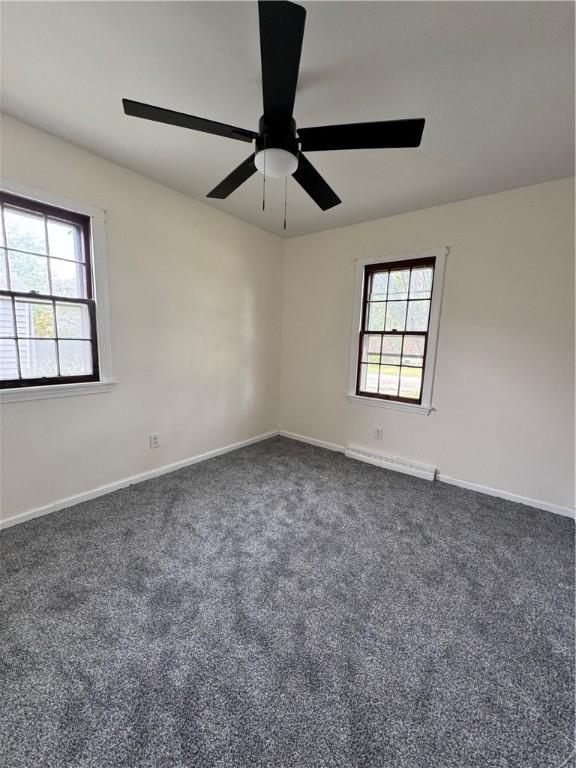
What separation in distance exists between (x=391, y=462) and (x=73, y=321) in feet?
10.5

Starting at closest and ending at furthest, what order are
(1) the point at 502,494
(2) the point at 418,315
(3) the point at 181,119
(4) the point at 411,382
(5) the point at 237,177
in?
(3) the point at 181,119 → (5) the point at 237,177 → (1) the point at 502,494 → (2) the point at 418,315 → (4) the point at 411,382

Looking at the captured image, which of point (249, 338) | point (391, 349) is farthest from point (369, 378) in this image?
Result: point (249, 338)

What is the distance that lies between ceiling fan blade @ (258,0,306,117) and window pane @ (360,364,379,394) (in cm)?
261

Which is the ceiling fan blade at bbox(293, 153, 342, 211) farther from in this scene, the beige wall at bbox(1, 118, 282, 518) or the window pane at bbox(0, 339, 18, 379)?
the window pane at bbox(0, 339, 18, 379)

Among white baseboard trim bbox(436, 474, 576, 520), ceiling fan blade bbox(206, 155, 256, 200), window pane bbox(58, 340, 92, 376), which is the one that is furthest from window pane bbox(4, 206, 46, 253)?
white baseboard trim bbox(436, 474, 576, 520)

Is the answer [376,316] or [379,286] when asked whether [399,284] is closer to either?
[379,286]

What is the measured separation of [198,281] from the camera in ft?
10.3


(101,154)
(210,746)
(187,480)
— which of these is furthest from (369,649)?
(101,154)

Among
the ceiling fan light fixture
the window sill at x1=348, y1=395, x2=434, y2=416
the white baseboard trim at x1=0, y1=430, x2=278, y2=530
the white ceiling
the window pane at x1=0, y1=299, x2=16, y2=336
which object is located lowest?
the white baseboard trim at x1=0, y1=430, x2=278, y2=530

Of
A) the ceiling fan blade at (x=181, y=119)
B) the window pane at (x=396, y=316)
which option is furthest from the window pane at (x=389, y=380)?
the ceiling fan blade at (x=181, y=119)

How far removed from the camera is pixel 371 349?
354 centimetres

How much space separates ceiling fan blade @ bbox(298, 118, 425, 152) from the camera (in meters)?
1.33

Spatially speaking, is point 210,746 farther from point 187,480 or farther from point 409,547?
point 187,480

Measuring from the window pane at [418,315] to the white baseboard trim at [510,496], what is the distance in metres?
1.51
